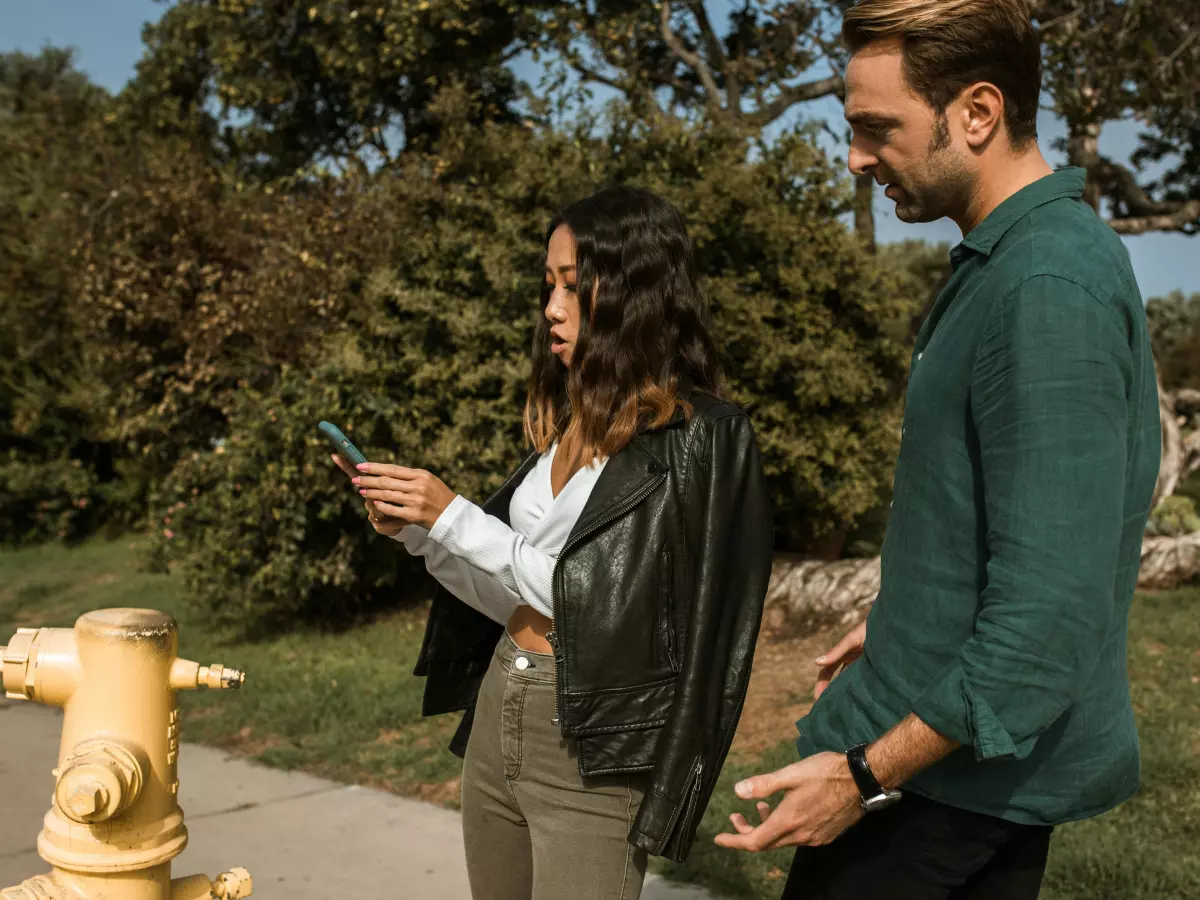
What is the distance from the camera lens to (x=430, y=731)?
17.9 feet

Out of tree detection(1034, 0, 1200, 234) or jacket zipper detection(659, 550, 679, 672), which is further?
tree detection(1034, 0, 1200, 234)

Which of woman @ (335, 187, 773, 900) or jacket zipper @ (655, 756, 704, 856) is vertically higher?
woman @ (335, 187, 773, 900)

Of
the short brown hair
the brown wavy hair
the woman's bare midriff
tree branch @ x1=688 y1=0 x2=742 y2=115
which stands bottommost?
the woman's bare midriff

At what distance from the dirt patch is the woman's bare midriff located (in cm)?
293

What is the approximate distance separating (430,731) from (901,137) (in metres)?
4.48

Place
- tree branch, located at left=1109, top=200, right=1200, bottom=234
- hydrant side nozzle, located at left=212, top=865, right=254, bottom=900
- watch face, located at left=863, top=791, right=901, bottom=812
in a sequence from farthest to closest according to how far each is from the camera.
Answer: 1. tree branch, located at left=1109, top=200, right=1200, bottom=234
2. hydrant side nozzle, located at left=212, top=865, right=254, bottom=900
3. watch face, located at left=863, top=791, right=901, bottom=812

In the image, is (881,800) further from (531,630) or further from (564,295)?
(564,295)

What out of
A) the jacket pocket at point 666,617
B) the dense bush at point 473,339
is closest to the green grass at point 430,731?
the dense bush at point 473,339

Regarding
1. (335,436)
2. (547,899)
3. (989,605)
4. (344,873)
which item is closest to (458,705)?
(547,899)

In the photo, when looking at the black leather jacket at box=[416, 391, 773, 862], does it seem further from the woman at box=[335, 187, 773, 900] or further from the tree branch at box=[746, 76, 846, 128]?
the tree branch at box=[746, 76, 846, 128]

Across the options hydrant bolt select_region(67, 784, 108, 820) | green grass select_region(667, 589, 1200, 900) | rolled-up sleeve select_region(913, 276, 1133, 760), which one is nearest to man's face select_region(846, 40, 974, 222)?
rolled-up sleeve select_region(913, 276, 1133, 760)

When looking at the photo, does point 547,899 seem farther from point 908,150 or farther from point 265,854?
point 265,854

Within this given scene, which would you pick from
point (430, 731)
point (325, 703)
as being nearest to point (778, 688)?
point (430, 731)

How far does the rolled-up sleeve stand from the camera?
131 centimetres
